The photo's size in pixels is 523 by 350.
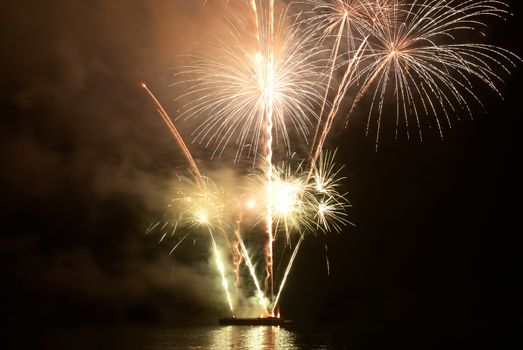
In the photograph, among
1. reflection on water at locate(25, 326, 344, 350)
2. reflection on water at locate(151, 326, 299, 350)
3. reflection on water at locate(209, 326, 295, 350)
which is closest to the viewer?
reflection on water at locate(209, 326, 295, 350)

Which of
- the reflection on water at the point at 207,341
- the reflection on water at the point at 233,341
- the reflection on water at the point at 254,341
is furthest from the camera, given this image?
the reflection on water at the point at 207,341

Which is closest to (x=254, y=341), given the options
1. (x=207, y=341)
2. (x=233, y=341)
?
(x=233, y=341)

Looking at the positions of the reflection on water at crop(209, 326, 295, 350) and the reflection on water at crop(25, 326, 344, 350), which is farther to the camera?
the reflection on water at crop(25, 326, 344, 350)

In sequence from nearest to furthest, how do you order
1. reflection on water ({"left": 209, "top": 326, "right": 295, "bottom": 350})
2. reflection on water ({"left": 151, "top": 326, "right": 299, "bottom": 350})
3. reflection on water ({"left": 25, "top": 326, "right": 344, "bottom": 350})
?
reflection on water ({"left": 209, "top": 326, "right": 295, "bottom": 350})
reflection on water ({"left": 151, "top": 326, "right": 299, "bottom": 350})
reflection on water ({"left": 25, "top": 326, "right": 344, "bottom": 350})

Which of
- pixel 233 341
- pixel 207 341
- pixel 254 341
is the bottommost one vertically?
pixel 254 341

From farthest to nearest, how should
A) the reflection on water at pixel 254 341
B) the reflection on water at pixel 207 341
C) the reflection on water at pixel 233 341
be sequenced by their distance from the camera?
the reflection on water at pixel 207 341
the reflection on water at pixel 233 341
the reflection on water at pixel 254 341

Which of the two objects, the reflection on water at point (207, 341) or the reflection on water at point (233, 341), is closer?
the reflection on water at point (233, 341)

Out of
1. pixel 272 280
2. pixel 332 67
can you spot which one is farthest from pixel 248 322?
pixel 332 67

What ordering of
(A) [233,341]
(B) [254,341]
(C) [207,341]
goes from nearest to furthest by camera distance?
1. (B) [254,341]
2. (A) [233,341]
3. (C) [207,341]

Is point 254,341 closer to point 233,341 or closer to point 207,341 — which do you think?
point 233,341

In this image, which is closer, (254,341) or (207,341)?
(254,341)

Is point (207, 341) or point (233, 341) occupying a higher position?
point (207, 341)

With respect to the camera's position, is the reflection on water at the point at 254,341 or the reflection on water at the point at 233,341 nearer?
the reflection on water at the point at 254,341

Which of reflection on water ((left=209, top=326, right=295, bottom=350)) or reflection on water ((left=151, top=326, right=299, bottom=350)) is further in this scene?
reflection on water ((left=151, top=326, right=299, bottom=350))
